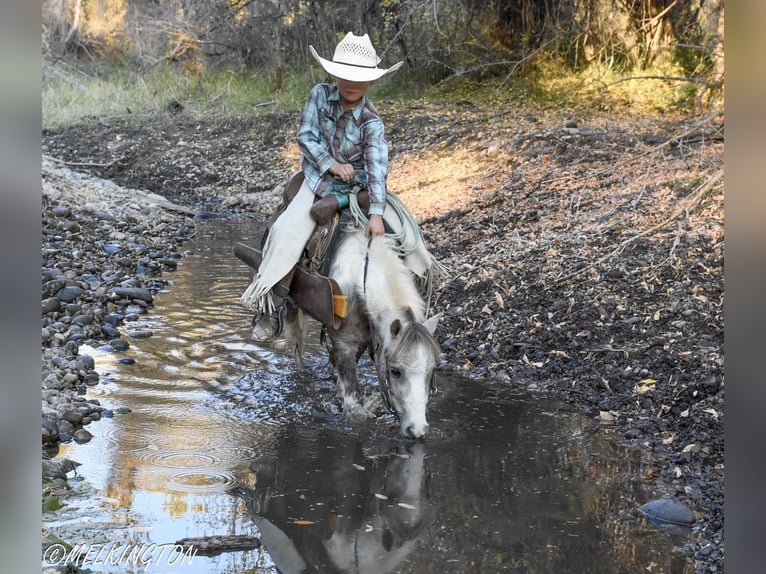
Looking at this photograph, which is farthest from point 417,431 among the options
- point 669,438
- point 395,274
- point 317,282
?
point 669,438

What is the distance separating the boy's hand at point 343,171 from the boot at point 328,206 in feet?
0.48

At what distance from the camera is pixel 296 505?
15.6 ft

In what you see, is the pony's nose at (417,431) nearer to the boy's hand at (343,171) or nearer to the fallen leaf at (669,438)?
the fallen leaf at (669,438)

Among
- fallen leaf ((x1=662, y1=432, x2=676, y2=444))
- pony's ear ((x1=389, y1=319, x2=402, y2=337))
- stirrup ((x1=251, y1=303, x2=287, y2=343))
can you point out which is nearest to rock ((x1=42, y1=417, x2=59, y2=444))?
stirrup ((x1=251, y1=303, x2=287, y2=343))

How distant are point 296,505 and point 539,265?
15.5 feet

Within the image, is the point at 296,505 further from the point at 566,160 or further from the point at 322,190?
the point at 566,160

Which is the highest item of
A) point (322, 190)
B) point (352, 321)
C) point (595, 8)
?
point (595, 8)

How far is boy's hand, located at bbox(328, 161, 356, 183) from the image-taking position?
5785mm

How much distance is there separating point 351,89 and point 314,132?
1.31 feet

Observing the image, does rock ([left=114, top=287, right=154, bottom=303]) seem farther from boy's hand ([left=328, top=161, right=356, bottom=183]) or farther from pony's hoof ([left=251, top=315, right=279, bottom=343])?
boy's hand ([left=328, top=161, right=356, bottom=183])

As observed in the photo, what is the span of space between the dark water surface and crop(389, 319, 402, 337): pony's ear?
0.76 m

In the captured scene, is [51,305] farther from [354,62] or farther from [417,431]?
[417,431]

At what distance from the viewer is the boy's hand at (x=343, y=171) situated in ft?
19.0
